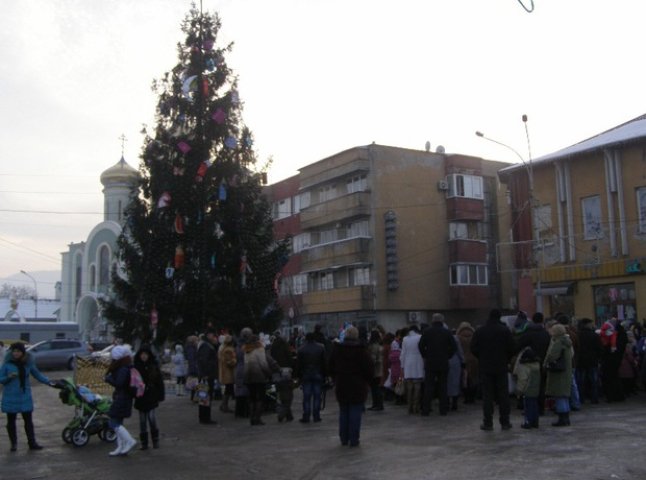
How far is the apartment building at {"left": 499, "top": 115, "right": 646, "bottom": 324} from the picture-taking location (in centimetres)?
2930

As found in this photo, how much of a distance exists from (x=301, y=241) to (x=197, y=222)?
85.8 feet

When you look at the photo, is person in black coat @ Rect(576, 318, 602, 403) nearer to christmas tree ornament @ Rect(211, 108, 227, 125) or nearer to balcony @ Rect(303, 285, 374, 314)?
christmas tree ornament @ Rect(211, 108, 227, 125)

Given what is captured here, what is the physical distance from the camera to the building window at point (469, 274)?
47.7 m

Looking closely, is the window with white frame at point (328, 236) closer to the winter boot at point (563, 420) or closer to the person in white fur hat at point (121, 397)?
the winter boot at point (563, 420)

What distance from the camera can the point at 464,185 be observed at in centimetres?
4919

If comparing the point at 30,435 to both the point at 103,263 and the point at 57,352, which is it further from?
A: the point at 103,263

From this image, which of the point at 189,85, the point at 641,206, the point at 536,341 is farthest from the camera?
the point at 641,206

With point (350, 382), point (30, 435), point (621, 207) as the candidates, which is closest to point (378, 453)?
point (350, 382)

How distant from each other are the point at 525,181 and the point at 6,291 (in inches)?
4896

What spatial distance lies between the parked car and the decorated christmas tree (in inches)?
566

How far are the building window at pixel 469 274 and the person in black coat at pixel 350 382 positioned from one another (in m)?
36.6

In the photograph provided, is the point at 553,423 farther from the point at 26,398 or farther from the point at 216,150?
the point at 216,150

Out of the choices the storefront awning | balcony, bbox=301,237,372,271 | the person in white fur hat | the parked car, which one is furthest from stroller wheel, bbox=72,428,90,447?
balcony, bbox=301,237,372,271

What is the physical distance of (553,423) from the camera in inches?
496
